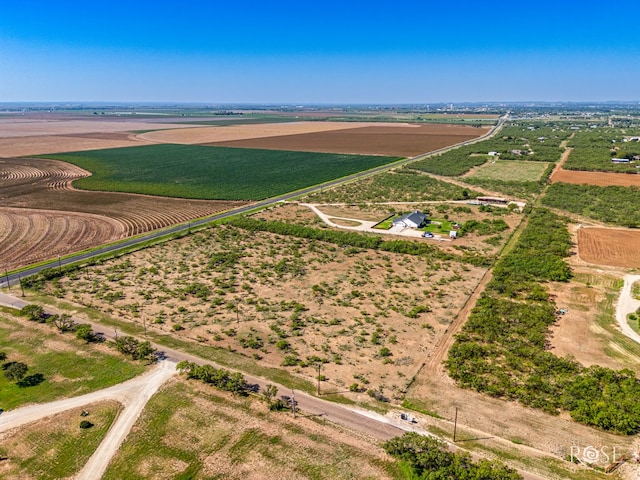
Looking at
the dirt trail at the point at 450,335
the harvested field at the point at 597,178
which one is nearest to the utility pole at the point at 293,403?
the dirt trail at the point at 450,335

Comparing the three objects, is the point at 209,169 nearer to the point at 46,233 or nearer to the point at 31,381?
the point at 46,233

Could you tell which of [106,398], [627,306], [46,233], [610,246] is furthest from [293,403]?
[46,233]

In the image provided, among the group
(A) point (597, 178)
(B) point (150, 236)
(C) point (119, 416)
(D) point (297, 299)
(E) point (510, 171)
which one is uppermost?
(E) point (510, 171)

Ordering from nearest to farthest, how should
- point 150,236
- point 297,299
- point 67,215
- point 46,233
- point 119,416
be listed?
point 119,416, point 297,299, point 150,236, point 46,233, point 67,215

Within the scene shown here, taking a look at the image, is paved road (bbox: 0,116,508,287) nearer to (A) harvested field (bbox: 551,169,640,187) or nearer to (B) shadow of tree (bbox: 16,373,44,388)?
(B) shadow of tree (bbox: 16,373,44,388)

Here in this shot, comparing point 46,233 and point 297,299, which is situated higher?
point 46,233

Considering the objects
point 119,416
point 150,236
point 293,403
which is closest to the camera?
point 119,416

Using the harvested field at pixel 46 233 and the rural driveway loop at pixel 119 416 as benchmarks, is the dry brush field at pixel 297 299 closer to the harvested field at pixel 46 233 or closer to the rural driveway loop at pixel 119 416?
the rural driveway loop at pixel 119 416

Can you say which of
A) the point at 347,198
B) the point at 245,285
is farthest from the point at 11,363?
the point at 347,198
